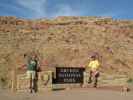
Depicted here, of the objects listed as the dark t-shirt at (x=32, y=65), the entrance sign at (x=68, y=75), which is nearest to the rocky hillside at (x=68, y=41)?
the entrance sign at (x=68, y=75)

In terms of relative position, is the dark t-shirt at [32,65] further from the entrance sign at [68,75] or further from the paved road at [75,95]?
the entrance sign at [68,75]

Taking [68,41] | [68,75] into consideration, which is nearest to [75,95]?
[68,75]

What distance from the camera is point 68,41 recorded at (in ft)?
131

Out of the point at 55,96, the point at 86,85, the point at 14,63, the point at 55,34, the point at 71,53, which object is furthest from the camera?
the point at 55,34

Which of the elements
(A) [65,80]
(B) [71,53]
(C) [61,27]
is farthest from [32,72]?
(C) [61,27]

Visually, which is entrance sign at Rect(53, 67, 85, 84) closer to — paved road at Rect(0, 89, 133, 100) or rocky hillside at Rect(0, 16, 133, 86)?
paved road at Rect(0, 89, 133, 100)

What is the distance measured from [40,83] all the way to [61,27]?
22594mm

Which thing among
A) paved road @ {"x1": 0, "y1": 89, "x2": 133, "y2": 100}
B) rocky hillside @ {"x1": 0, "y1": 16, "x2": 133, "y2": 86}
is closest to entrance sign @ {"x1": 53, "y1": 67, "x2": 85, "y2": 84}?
paved road @ {"x1": 0, "y1": 89, "x2": 133, "y2": 100}

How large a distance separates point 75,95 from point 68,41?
67.2ft

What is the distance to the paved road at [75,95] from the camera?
18.7 meters

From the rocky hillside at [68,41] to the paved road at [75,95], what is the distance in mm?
10517

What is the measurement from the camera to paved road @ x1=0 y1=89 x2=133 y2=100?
736 inches

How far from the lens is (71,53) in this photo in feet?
120

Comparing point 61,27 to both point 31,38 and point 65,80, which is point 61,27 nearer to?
point 31,38
